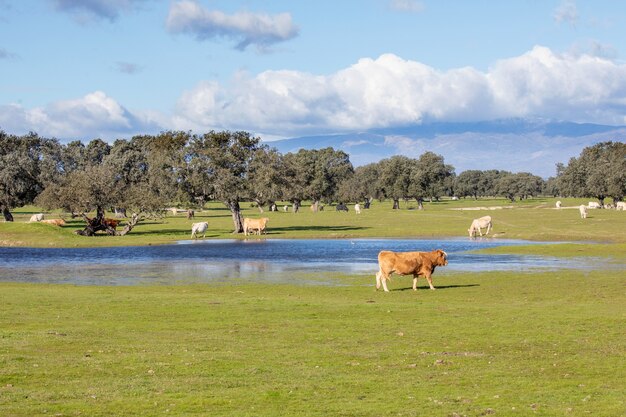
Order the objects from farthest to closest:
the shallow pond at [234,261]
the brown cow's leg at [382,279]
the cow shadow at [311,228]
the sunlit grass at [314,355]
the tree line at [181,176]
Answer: the cow shadow at [311,228], the tree line at [181,176], the shallow pond at [234,261], the brown cow's leg at [382,279], the sunlit grass at [314,355]

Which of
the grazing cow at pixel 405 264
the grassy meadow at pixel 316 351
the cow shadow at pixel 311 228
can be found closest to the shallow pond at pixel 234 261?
the grazing cow at pixel 405 264

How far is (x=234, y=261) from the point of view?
1986 inches

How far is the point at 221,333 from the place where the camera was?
21.6 metres

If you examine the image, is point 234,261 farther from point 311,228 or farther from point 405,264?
point 311,228

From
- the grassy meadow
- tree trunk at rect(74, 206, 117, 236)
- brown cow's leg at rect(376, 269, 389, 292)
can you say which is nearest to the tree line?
tree trunk at rect(74, 206, 117, 236)

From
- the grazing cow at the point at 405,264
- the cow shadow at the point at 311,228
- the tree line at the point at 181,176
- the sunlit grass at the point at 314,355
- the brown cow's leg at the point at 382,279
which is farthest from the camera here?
the cow shadow at the point at 311,228

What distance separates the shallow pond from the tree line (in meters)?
9.44

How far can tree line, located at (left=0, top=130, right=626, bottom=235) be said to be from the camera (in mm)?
75125

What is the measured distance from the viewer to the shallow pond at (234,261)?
135ft

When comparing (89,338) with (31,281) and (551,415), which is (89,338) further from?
(31,281)

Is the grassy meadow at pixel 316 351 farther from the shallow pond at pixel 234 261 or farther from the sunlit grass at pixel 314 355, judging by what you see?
the shallow pond at pixel 234 261

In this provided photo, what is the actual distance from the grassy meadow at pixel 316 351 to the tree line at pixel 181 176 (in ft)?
136

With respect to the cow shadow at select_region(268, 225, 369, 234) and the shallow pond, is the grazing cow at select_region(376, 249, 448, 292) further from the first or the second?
the cow shadow at select_region(268, 225, 369, 234)

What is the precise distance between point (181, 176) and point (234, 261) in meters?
28.4
